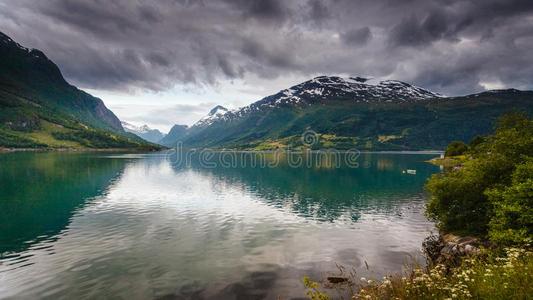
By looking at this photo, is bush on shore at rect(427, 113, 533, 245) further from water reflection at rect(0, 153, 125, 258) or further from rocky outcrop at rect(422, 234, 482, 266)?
water reflection at rect(0, 153, 125, 258)

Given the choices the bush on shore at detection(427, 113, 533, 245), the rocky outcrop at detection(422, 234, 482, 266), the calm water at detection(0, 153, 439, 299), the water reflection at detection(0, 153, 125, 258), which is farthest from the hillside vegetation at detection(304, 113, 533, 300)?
the water reflection at detection(0, 153, 125, 258)

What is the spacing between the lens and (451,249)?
3186 cm

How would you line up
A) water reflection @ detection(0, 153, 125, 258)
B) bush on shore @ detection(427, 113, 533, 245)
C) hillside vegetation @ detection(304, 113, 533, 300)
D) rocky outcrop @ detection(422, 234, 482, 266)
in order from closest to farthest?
1. hillside vegetation @ detection(304, 113, 533, 300)
2. bush on shore @ detection(427, 113, 533, 245)
3. rocky outcrop @ detection(422, 234, 482, 266)
4. water reflection @ detection(0, 153, 125, 258)

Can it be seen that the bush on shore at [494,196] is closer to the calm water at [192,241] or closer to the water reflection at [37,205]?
the calm water at [192,241]

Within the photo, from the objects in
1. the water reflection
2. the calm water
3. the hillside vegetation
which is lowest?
the calm water


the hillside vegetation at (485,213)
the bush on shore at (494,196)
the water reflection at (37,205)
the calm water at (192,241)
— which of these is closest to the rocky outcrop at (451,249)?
the hillside vegetation at (485,213)

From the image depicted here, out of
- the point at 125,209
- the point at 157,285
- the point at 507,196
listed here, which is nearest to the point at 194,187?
the point at 125,209

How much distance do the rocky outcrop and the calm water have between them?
2809mm

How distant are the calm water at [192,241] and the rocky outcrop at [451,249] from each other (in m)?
2.81

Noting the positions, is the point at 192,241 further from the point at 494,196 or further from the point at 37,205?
the point at 37,205

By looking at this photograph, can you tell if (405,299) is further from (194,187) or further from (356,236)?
(194,187)

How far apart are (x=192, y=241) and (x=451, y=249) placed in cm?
3154

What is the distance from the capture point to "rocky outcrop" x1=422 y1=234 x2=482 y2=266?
97.2 feet

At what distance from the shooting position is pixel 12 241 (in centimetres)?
4262
